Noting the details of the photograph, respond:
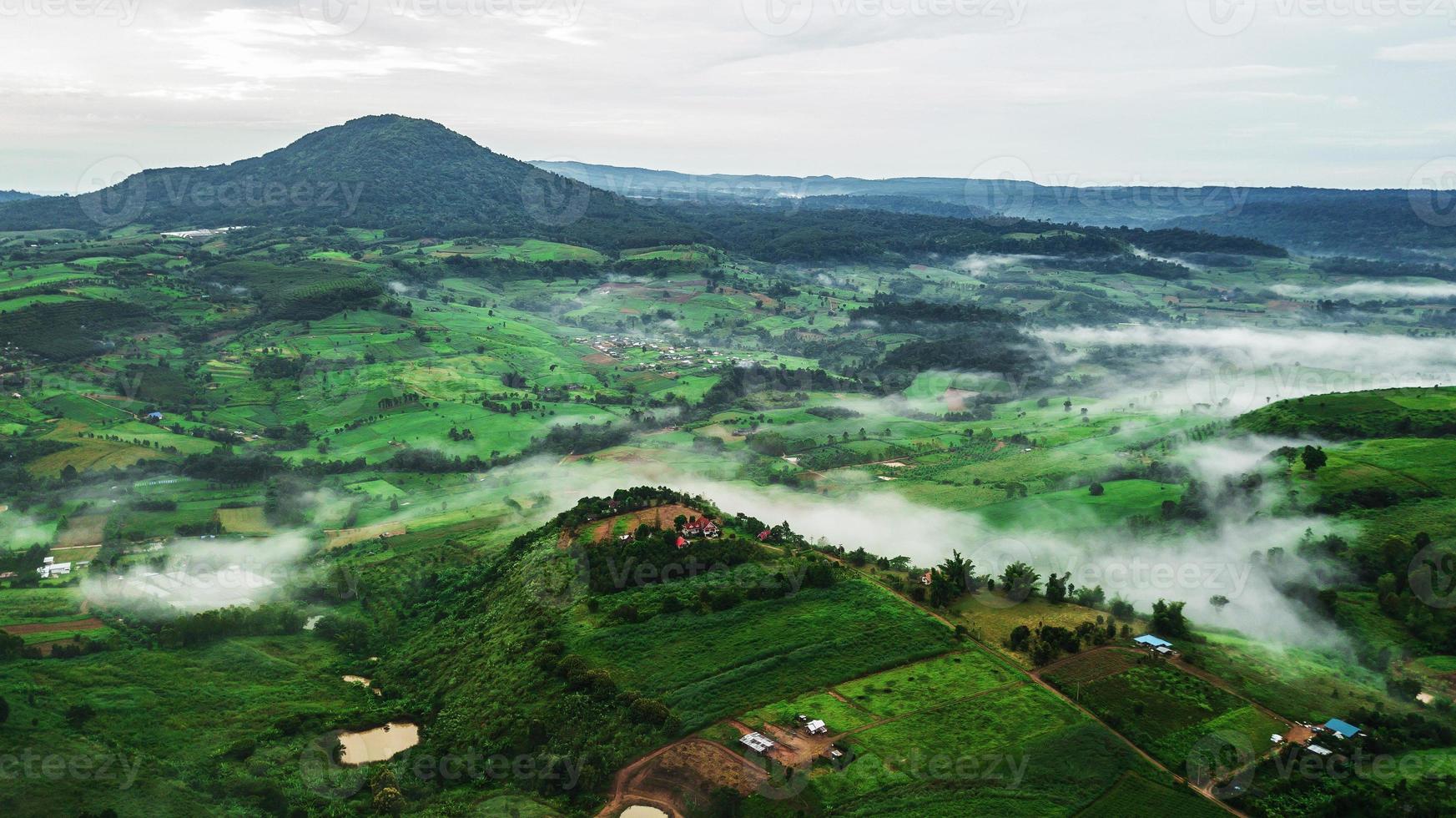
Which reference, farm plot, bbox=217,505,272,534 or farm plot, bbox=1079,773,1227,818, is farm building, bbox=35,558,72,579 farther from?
farm plot, bbox=1079,773,1227,818

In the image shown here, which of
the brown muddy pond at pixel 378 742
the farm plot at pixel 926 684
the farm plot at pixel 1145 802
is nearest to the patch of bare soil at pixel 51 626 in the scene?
the brown muddy pond at pixel 378 742

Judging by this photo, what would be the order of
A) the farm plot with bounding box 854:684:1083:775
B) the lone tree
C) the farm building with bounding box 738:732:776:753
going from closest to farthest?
the farm building with bounding box 738:732:776:753
the farm plot with bounding box 854:684:1083:775
the lone tree

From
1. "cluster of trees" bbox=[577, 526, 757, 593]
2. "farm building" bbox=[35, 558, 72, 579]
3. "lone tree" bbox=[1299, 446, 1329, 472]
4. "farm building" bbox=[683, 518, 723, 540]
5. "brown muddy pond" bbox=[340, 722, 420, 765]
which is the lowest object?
"brown muddy pond" bbox=[340, 722, 420, 765]

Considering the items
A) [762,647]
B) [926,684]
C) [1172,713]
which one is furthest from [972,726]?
[762,647]

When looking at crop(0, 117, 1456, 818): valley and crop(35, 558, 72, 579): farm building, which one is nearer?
crop(0, 117, 1456, 818): valley

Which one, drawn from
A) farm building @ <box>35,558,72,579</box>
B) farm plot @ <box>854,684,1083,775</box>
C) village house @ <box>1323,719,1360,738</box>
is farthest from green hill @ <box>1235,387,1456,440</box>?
farm building @ <box>35,558,72,579</box>

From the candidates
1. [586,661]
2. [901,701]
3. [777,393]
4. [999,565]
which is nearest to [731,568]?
[586,661]

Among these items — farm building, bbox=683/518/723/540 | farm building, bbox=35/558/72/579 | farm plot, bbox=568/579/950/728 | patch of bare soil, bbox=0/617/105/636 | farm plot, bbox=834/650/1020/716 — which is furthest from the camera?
farm building, bbox=35/558/72/579

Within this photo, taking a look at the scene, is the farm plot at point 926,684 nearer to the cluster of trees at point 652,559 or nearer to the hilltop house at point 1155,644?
the hilltop house at point 1155,644
